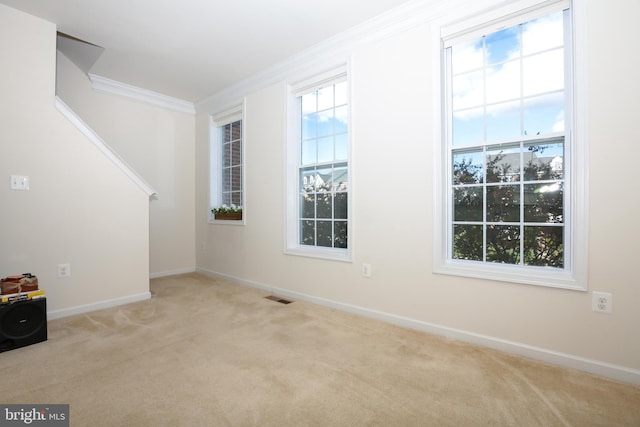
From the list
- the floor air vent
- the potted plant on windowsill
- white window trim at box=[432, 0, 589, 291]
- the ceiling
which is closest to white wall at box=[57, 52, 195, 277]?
the ceiling

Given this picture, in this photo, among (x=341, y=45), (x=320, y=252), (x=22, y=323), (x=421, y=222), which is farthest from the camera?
(x=320, y=252)

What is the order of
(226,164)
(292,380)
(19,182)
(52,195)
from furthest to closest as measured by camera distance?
(226,164), (52,195), (19,182), (292,380)

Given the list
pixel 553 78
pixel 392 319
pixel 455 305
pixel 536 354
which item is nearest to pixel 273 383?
pixel 392 319

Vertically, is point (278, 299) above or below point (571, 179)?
below

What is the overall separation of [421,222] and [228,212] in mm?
2941

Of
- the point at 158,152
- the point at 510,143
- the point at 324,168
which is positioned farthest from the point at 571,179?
the point at 158,152

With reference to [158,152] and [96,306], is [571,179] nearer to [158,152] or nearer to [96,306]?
[96,306]

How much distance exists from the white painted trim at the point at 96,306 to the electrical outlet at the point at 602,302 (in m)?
4.13

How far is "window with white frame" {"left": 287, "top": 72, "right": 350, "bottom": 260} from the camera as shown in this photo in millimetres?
3447

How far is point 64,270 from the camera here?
3102 mm

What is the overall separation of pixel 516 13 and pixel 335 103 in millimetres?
1783

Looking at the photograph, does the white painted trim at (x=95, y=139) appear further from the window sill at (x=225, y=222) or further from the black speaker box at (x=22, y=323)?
the black speaker box at (x=22, y=323)

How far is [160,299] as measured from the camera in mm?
3641

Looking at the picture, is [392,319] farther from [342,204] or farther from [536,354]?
[342,204]
